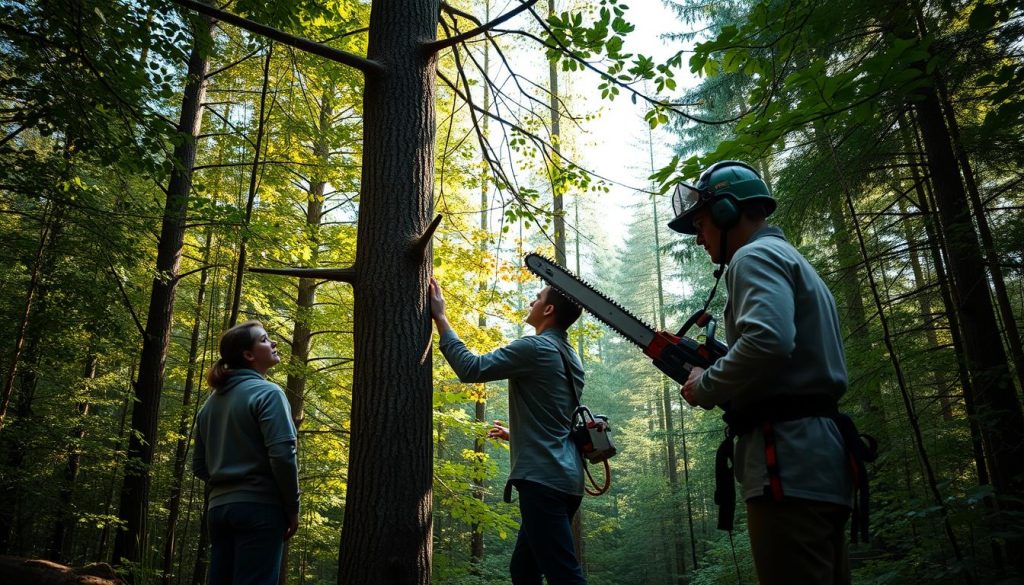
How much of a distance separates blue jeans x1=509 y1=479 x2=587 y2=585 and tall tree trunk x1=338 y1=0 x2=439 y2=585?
52 centimetres

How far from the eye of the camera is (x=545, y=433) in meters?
2.90

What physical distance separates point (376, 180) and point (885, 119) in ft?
19.2

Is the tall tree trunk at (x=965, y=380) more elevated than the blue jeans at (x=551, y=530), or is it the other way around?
the tall tree trunk at (x=965, y=380)

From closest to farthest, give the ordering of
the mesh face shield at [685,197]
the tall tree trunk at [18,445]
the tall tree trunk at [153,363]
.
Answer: the mesh face shield at [685,197], the tall tree trunk at [153,363], the tall tree trunk at [18,445]

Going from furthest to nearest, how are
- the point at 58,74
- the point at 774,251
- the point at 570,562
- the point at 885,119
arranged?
1. the point at 885,119
2. the point at 58,74
3. the point at 570,562
4. the point at 774,251

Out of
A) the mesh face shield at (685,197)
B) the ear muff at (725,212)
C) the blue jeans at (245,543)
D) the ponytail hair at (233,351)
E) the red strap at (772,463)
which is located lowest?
the blue jeans at (245,543)

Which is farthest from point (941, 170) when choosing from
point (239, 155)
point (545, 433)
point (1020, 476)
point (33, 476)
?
point (33, 476)

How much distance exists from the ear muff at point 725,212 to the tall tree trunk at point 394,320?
4.87 feet

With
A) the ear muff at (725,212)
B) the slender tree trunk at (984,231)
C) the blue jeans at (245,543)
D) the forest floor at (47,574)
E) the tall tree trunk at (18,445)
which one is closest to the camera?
the ear muff at (725,212)

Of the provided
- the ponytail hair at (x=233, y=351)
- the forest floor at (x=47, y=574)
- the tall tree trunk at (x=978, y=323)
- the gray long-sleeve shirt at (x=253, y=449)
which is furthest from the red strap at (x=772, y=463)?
the forest floor at (x=47, y=574)

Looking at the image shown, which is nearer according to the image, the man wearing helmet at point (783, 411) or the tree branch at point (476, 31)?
the man wearing helmet at point (783, 411)

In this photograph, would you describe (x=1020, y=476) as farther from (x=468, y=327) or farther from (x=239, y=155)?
(x=239, y=155)

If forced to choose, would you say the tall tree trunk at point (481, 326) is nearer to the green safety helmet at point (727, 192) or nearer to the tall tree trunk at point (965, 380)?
the green safety helmet at point (727, 192)

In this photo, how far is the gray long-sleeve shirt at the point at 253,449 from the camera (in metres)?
2.88
